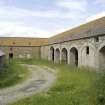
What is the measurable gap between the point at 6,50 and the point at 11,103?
36114 mm

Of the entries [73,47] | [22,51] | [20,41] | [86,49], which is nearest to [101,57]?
[86,49]

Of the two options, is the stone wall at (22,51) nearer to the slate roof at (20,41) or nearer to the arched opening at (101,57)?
the slate roof at (20,41)

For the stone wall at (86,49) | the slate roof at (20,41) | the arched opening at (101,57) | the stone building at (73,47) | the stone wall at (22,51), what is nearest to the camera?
the arched opening at (101,57)

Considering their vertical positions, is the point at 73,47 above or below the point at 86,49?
above

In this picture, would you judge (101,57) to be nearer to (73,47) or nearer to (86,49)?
(86,49)

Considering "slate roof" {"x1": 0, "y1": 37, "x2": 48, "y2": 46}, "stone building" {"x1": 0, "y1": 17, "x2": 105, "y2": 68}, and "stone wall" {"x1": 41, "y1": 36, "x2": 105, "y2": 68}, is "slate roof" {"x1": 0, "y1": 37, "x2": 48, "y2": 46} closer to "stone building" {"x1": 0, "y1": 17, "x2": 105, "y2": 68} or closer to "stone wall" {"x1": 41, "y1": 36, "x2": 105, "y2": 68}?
"stone building" {"x1": 0, "y1": 17, "x2": 105, "y2": 68}

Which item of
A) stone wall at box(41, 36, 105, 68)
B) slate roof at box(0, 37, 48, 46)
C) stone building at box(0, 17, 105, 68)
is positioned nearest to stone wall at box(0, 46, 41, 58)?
stone building at box(0, 17, 105, 68)

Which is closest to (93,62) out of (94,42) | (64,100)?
(94,42)

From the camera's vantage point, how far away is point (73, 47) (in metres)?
28.3

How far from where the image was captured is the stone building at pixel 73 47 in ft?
70.9

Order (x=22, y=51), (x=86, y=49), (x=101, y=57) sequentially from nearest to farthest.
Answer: (x=101, y=57)
(x=86, y=49)
(x=22, y=51)

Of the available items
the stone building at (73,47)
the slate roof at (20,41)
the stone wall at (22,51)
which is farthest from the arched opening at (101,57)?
the stone wall at (22,51)

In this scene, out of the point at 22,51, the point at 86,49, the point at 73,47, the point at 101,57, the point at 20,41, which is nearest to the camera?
the point at 101,57

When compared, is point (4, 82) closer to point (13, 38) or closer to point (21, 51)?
point (21, 51)
